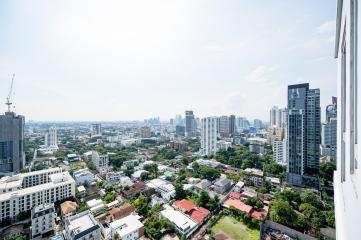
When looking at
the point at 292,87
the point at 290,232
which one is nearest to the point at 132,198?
the point at 290,232

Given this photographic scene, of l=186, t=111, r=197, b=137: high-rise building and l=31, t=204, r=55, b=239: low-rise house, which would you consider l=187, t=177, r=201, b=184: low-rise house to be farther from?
l=186, t=111, r=197, b=137: high-rise building

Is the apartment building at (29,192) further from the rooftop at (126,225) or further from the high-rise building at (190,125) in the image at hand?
the high-rise building at (190,125)

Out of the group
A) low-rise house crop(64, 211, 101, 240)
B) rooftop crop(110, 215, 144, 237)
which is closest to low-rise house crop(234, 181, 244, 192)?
rooftop crop(110, 215, 144, 237)

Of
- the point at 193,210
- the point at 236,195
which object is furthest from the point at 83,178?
the point at 236,195

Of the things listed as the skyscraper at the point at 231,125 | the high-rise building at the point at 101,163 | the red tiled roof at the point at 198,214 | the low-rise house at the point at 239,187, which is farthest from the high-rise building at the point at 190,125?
the red tiled roof at the point at 198,214

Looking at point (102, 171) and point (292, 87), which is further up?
point (292, 87)

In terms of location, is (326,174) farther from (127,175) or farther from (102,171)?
(102,171)
